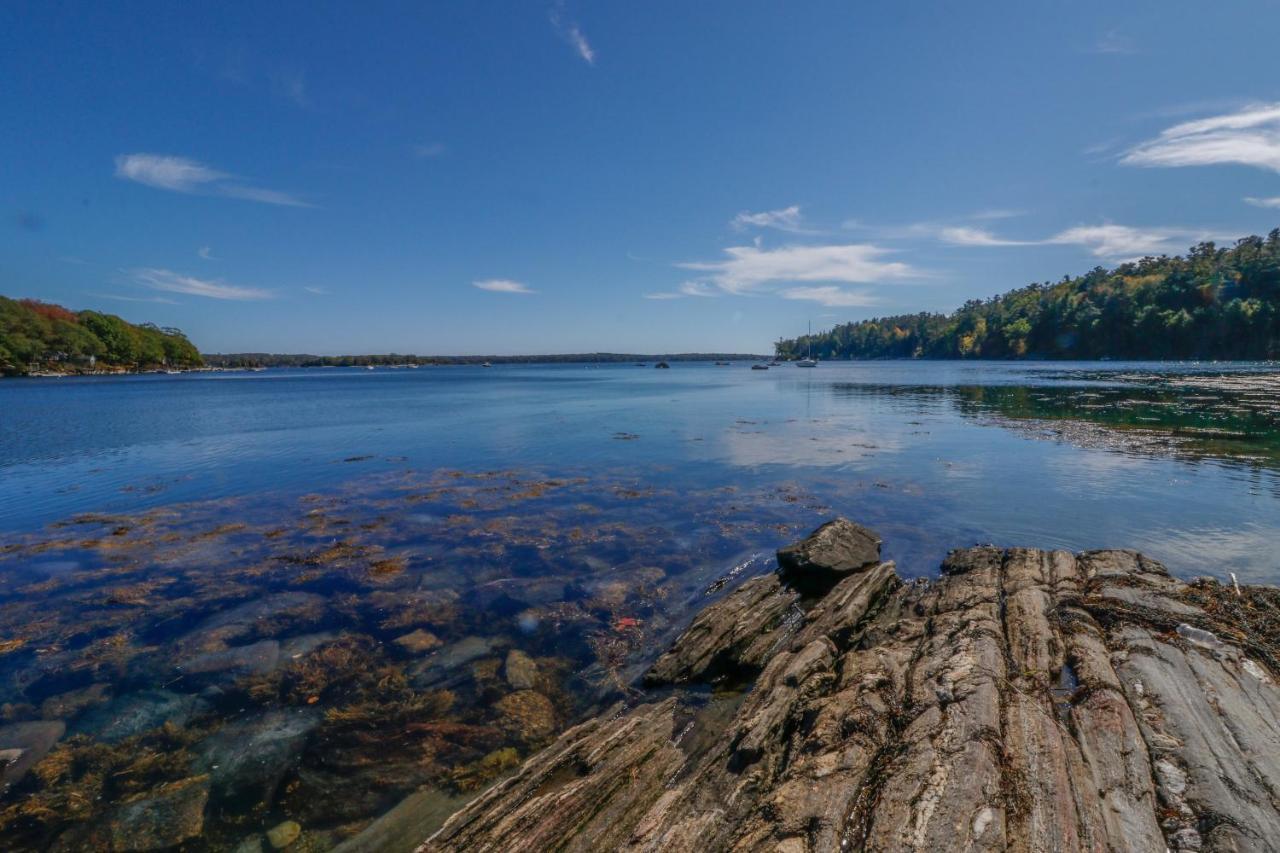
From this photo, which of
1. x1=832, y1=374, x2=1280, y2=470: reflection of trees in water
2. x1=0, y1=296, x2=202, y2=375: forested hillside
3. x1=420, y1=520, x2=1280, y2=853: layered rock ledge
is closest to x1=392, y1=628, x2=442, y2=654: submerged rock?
x1=420, y1=520, x2=1280, y2=853: layered rock ledge

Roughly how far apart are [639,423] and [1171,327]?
202 metres

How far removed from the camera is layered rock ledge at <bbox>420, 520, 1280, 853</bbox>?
4.95 m

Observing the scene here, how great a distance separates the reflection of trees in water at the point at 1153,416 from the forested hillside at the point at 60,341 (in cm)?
22508

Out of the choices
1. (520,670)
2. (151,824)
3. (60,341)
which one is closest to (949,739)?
(520,670)

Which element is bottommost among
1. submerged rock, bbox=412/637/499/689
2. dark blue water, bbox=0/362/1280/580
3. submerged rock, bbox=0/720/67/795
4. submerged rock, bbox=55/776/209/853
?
submerged rock, bbox=412/637/499/689

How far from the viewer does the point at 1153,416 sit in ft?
137

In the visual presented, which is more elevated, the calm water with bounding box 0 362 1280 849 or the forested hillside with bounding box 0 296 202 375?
the forested hillside with bounding box 0 296 202 375

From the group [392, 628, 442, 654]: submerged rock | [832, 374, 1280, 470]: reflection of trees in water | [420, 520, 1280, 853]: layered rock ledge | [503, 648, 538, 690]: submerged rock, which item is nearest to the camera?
[420, 520, 1280, 853]: layered rock ledge

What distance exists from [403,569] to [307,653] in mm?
4349

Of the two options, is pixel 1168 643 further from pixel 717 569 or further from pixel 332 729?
pixel 332 729

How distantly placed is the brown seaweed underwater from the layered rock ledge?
196 cm

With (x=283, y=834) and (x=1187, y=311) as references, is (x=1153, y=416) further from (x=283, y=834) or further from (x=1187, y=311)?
(x=1187, y=311)

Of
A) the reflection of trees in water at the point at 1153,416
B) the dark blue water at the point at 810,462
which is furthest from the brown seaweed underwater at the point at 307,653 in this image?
the reflection of trees in water at the point at 1153,416

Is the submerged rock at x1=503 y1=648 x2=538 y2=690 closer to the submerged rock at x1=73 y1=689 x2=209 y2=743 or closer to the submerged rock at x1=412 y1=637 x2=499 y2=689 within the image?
the submerged rock at x1=412 y1=637 x2=499 y2=689
